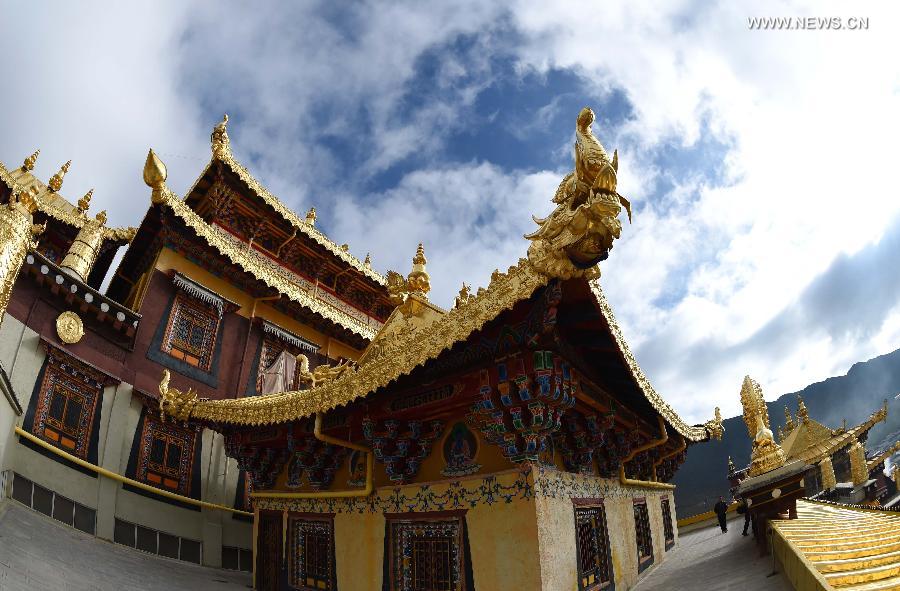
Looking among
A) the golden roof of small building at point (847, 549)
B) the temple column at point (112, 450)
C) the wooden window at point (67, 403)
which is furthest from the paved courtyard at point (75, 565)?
the golden roof of small building at point (847, 549)

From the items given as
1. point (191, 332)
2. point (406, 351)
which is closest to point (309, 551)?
point (406, 351)

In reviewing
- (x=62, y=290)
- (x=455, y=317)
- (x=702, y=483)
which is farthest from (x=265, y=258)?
(x=702, y=483)

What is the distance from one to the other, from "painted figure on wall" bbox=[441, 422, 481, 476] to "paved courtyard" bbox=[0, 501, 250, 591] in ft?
17.5

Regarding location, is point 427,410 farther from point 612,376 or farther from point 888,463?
point 888,463

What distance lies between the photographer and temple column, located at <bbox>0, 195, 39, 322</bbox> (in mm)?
6285

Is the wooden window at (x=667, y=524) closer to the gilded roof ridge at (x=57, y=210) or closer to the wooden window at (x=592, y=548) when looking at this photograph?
the wooden window at (x=592, y=548)

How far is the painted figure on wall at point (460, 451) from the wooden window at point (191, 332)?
31.9 feet

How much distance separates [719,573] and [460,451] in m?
4.37

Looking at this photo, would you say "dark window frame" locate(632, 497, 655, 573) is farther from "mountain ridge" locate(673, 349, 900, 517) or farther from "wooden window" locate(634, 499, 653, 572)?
"mountain ridge" locate(673, 349, 900, 517)

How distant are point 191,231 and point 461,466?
1098 cm

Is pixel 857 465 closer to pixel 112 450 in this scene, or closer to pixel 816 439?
pixel 816 439

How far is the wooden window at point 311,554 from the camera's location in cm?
733

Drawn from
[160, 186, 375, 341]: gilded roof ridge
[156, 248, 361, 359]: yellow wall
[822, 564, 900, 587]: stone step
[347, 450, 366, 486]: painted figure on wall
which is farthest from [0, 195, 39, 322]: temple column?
[822, 564, 900, 587]: stone step

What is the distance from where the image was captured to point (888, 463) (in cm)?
3403
